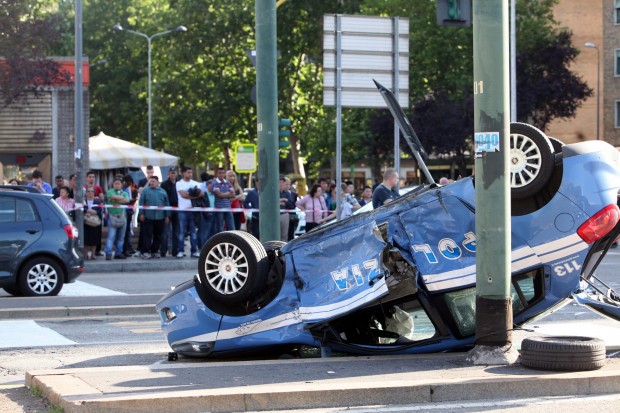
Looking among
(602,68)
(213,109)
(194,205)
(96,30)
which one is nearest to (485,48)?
(194,205)

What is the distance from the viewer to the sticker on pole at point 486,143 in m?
8.12

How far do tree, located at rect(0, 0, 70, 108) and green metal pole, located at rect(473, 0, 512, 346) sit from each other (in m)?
21.8

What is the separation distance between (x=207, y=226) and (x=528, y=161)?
49.1 feet

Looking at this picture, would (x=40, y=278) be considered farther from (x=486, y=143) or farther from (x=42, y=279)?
(x=486, y=143)

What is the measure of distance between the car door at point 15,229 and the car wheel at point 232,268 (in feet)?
25.9

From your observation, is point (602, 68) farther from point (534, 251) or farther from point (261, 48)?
point (534, 251)

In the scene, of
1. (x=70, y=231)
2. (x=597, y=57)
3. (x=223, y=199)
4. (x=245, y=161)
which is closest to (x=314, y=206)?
(x=223, y=199)

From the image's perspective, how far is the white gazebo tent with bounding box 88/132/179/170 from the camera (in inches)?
1401

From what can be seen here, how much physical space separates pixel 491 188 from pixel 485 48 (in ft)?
3.39

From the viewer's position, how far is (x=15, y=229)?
15727 millimetres

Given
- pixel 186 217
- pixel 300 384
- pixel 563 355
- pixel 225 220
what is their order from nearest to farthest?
pixel 300 384, pixel 563 355, pixel 186 217, pixel 225 220

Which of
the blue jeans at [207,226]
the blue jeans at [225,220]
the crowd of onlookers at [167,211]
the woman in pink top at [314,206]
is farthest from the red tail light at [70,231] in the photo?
the woman in pink top at [314,206]

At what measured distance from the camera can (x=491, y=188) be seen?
8.01 m

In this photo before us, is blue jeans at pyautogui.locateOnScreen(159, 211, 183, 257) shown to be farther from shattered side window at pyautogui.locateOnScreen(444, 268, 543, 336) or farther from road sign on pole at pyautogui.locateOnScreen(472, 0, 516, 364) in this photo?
road sign on pole at pyautogui.locateOnScreen(472, 0, 516, 364)
